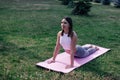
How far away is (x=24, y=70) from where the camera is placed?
5.92 metres

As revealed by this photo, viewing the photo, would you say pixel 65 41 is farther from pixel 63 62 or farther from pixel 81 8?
pixel 81 8

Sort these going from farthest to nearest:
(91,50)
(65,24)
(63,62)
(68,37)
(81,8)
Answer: (81,8), (91,50), (63,62), (68,37), (65,24)

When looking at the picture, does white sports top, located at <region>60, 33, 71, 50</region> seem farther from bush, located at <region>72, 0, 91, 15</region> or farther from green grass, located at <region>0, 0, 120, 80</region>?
bush, located at <region>72, 0, 91, 15</region>

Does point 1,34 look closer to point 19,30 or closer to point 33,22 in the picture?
point 19,30

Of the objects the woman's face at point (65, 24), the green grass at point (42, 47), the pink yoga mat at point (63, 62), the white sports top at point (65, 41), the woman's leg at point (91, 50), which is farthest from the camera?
the woman's leg at point (91, 50)

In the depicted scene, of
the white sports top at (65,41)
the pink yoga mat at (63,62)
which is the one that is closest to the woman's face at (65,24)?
the white sports top at (65,41)

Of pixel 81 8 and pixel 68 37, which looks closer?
pixel 68 37

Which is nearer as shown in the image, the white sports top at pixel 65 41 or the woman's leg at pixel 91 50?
the white sports top at pixel 65 41

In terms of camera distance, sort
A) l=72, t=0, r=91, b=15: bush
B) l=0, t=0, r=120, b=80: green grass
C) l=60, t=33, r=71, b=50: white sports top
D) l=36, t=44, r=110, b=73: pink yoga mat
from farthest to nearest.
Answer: l=72, t=0, r=91, b=15: bush
l=60, t=33, r=71, b=50: white sports top
l=36, t=44, r=110, b=73: pink yoga mat
l=0, t=0, r=120, b=80: green grass

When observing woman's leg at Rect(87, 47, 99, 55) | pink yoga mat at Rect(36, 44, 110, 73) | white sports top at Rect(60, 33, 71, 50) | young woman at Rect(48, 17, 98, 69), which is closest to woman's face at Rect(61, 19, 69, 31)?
young woman at Rect(48, 17, 98, 69)

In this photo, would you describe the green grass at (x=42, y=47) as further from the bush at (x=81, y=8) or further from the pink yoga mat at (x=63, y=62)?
the bush at (x=81, y=8)

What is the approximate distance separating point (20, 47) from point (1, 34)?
1.93m

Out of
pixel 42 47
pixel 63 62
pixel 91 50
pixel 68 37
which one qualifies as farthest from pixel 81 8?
pixel 68 37

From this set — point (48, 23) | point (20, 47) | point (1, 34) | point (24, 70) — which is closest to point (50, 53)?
point (20, 47)
